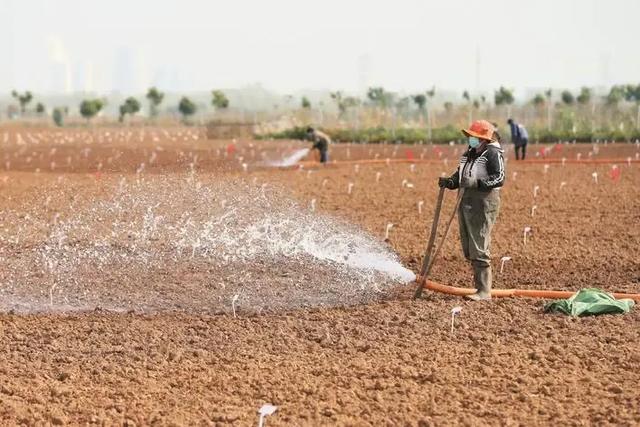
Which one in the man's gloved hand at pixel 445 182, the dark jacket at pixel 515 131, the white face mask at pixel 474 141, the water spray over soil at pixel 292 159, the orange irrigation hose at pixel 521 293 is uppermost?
the white face mask at pixel 474 141

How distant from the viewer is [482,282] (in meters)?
9.38

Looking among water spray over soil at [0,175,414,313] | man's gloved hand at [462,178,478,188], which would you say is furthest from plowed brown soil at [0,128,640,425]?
man's gloved hand at [462,178,478,188]

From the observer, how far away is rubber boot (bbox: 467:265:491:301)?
9.36 metres

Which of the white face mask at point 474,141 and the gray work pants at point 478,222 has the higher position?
the white face mask at point 474,141

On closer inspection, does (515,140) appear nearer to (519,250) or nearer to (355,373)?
(519,250)

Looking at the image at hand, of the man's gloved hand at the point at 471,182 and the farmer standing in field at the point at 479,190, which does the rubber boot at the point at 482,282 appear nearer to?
the farmer standing in field at the point at 479,190

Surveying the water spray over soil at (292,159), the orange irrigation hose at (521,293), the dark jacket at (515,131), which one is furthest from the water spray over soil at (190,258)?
the dark jacket at (515,131)

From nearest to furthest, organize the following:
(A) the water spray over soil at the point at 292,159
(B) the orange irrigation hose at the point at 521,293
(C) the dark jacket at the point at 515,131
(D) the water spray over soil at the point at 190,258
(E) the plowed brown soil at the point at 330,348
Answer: (E) the plowed brown soil at the point at 330,348, (B) the orange irrigation hose at the point at 521,293, (D) the water spray over soil at the point at 190,258, (C) the dark jacket at the point at 515,131, (A) the water spray over soil at the point at 292,159

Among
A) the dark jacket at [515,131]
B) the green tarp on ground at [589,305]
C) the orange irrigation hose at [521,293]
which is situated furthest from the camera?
the dark jacket at [515,131]

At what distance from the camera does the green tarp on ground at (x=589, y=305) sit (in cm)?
872

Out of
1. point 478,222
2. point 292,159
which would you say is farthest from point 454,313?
point 292,159

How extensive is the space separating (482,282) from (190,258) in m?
3.75

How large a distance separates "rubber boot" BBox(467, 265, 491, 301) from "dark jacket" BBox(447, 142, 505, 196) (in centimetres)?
69

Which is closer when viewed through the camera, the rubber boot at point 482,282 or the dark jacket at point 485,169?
the dark jacket at point 485,169
